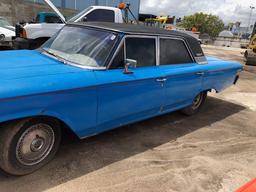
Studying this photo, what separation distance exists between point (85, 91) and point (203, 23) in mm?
85920

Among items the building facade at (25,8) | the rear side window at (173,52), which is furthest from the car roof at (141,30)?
the building facade at (25,8)

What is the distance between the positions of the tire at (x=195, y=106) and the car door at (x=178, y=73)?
36 centimetres

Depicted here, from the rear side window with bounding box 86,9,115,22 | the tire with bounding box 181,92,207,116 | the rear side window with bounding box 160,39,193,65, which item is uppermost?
the rear side window with bounding box 86,9,115,22

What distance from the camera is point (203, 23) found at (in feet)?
273

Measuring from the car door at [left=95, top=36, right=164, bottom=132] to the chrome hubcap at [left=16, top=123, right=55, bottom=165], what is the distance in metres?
0.66

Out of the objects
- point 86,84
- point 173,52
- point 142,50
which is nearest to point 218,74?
point 173,52

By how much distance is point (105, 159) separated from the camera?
12.1ft

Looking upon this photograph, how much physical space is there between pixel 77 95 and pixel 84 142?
1097 mm

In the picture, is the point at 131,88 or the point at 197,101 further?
the point at 197,101

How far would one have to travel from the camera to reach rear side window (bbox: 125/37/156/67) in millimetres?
3998

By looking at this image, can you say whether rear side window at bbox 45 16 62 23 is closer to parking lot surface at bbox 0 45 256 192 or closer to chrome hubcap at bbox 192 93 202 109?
→ chrome hubcap at bbox 192 93 202 109

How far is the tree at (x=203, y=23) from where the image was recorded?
82.8 m

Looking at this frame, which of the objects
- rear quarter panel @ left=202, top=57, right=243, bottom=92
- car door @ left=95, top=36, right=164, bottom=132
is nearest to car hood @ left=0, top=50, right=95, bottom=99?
car door @ left=95, top=36, right=164, bottom=132

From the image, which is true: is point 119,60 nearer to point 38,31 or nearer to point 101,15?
point 38,31
